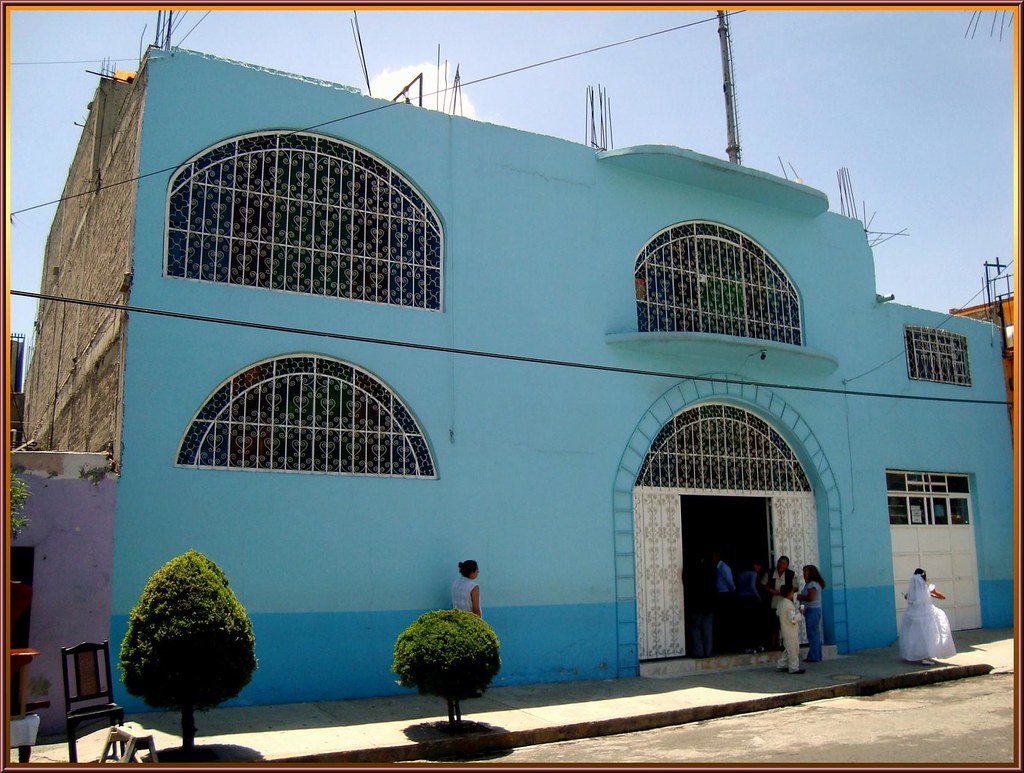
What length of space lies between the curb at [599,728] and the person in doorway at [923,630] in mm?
498

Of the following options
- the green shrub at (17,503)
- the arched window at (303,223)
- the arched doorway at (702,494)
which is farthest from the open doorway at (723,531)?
the green shrub at (17,503)

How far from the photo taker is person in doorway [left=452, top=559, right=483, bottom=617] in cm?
970

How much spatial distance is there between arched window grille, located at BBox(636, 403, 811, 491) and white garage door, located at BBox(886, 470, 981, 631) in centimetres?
245

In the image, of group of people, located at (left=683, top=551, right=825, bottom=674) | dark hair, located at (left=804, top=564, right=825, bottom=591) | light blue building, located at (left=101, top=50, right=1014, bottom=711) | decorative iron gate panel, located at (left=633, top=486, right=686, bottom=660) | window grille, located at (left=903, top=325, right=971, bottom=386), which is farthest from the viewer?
window grille, located at (left=903, top=325, right=971, bottom=386)

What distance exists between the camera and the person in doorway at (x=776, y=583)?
1250cm

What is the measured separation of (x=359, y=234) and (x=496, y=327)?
1976 millimetres

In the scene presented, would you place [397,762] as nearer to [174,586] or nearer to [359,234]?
[174,586]

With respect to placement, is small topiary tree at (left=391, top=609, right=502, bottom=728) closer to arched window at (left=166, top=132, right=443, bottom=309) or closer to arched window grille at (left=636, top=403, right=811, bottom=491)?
arched window at (left=166, top=132, right=443, bottom=309)

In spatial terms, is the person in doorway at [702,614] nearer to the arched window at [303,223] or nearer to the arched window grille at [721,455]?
the arched window grille at [721,455]

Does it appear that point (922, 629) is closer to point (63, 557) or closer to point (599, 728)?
point (599, 728)

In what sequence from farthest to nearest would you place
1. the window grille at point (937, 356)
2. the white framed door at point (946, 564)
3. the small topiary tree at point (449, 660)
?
the window grille at point (937, 356) < the white framed door at point (946, 564) < the small topiary tree at point (449, 660)

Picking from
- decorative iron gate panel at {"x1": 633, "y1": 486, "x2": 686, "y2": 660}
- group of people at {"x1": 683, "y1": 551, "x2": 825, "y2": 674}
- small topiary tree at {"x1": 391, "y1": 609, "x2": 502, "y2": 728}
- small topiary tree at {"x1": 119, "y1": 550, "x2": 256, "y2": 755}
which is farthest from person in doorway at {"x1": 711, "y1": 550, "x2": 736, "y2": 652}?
small topiary tree at {"x1": 119, "y1": 550, "x2": 256, "y2": 755}

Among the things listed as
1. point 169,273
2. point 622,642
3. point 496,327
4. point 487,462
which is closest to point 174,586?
point 169,273

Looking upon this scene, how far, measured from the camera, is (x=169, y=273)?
9.34m
